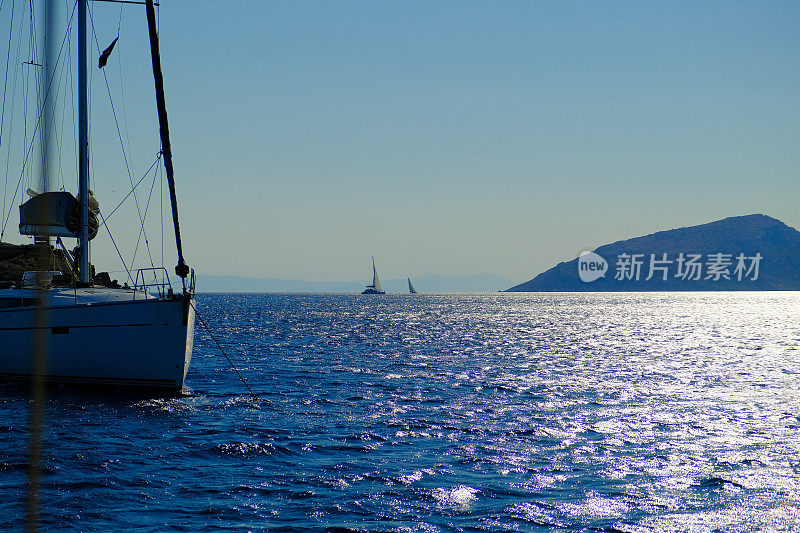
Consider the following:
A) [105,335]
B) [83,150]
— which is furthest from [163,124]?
[83,150]

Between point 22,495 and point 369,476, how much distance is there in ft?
21.7

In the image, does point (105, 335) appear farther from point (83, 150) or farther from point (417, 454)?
point (417, 454)

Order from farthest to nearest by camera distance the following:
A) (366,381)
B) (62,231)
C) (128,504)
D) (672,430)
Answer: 1. (366,381)
2. (62,231)
3. (672,430)
4. (128,504)

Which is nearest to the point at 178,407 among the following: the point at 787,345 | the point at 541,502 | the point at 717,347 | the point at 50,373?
the point at 50,373

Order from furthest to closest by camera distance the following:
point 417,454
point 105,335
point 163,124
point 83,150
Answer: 1. point 83,150
2. point 105,335
3. point 163,124
4. point 417,454

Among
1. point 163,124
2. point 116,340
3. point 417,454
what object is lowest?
point 417,454

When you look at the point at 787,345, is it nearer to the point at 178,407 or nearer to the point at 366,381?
the point at 366,381

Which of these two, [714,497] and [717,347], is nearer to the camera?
[714,497]

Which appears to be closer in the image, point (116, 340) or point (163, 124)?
point (163, 124)

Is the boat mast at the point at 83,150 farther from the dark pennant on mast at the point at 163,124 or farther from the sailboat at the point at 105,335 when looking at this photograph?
the dark pennant on mast at the point at 163,124

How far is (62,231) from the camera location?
28219 mm

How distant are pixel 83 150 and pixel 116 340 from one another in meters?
8.76

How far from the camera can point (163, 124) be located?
62.2ft

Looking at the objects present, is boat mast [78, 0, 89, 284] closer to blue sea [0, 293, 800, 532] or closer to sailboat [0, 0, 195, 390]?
sailboat [0, 0, 195, 390]
